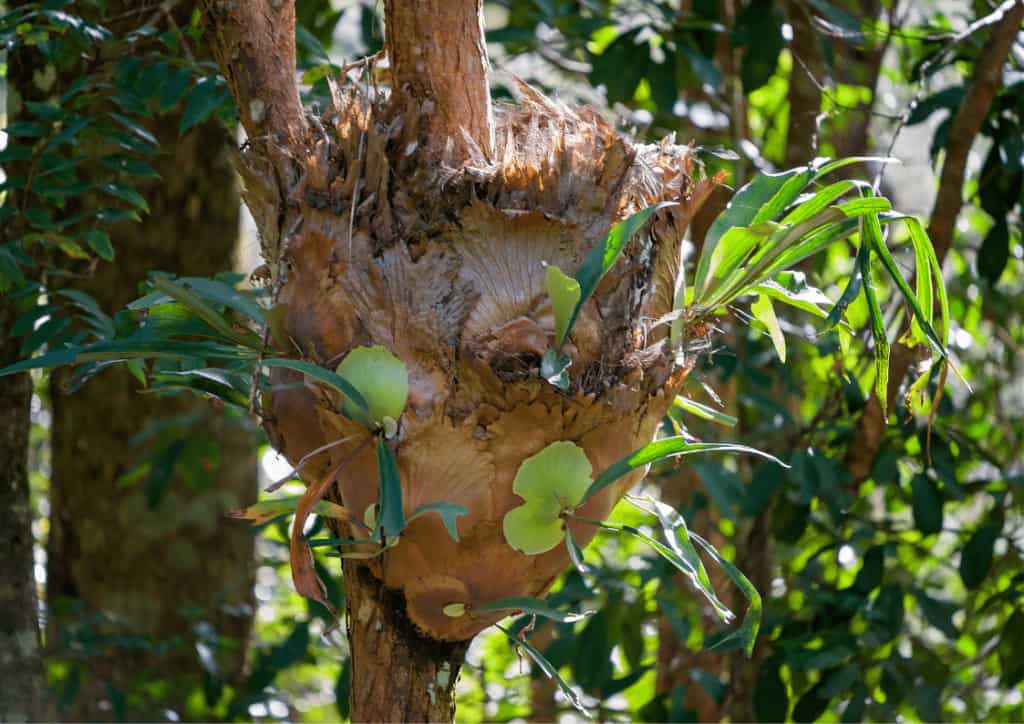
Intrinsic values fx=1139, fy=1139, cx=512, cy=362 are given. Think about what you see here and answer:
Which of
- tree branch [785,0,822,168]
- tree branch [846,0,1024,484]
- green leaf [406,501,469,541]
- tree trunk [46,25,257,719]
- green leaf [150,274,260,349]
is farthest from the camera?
tree trunk [46,25,257,719]

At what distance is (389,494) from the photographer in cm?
74

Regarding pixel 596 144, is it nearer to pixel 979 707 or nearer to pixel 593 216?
pixel 593 216

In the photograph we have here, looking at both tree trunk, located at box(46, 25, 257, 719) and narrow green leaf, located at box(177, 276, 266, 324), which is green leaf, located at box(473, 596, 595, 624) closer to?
narrow green leaf, located at box(177, 276, 266, 324)

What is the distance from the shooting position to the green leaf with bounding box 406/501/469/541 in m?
0.72

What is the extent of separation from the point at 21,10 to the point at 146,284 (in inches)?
15.2

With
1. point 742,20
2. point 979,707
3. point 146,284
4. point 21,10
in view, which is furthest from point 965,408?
point 21,10

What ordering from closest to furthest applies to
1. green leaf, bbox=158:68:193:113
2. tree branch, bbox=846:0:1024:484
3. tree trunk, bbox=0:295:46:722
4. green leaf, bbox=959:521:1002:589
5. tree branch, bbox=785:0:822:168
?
1. tree trunk, bbox=0:295:46:722
2. green leaf, bbox=158:68:193:113
3. tree branch, bbox=846:0:1024:484
4. green leaf, bbox=959:521:1002:589
5. tree branch, bbox=785:0:822:168

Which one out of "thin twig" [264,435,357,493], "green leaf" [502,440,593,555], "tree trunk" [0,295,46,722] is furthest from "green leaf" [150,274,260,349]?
"tree trunk" [0,295,46,722]

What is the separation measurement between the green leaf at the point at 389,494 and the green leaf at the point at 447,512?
0.5 inches

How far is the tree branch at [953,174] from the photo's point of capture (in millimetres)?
1568

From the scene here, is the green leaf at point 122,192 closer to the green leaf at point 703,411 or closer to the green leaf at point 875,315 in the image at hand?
the green leaf at point 703,411

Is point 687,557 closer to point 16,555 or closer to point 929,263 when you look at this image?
point 929,263

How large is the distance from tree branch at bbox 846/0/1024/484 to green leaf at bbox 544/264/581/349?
986 mm

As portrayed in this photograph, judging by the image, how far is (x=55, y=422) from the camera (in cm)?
257
